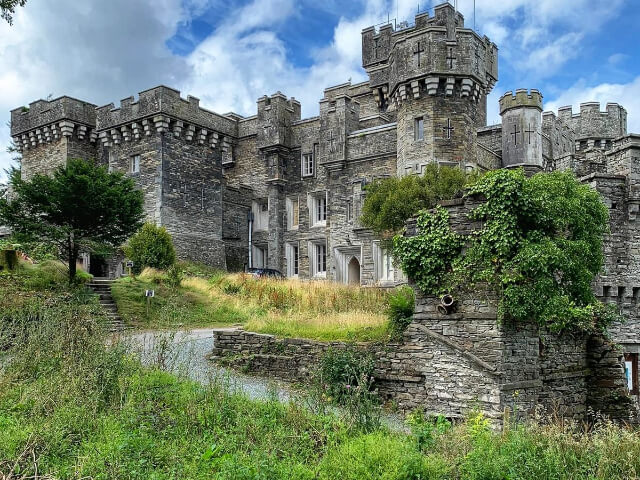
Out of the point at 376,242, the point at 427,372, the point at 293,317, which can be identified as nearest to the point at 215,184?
the point at 376,242

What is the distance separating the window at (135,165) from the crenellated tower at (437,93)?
563 inches

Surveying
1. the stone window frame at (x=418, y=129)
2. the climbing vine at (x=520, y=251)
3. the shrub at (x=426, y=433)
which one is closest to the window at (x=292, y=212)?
the stone window frame at (x=418, y=129)

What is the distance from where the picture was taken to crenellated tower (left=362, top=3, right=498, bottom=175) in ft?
83.7

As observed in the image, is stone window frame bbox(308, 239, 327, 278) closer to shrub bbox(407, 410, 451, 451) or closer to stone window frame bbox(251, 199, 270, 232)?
stone window frame bbox(251, 199, 270, 232)

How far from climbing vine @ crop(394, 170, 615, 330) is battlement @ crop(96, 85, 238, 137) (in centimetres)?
2227

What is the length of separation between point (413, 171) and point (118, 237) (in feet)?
42.5

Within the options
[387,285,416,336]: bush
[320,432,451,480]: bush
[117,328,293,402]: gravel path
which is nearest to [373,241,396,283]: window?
[117,328,293,402]: gravel path

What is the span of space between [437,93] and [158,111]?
14403 millimetres

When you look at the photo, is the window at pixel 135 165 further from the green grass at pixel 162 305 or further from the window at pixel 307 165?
the green grass at pixel 162 305

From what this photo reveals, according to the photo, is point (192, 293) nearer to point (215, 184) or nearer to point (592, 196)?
point (215, 184)

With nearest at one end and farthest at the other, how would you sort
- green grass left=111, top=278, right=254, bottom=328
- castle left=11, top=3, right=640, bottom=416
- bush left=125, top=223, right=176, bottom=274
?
green grass left=111, top=278, right=254, bottom=328 < bush left=125, top=223, right=176, bottom=274 < castle left=11, top=3, right=640, bottom=416

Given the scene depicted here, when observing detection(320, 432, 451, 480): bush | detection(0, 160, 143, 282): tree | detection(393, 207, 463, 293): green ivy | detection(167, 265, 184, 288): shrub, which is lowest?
detection(320, 432, 451, 480): bush

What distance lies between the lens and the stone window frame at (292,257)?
3306 cm

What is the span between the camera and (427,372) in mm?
11172
